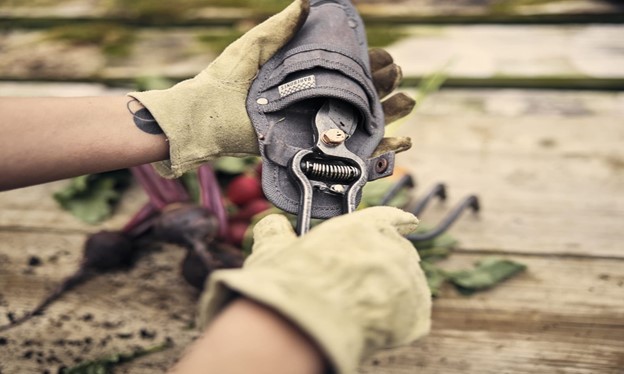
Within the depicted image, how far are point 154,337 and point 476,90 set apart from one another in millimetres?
2008

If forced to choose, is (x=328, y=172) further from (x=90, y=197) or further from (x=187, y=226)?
(x=90, y=197)

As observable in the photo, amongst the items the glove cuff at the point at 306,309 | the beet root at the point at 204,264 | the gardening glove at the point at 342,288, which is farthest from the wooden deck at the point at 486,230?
the glove cuff at the point at 306,309

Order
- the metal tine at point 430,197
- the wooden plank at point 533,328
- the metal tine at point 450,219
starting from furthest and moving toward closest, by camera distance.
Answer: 1. the metal tine at point 430,197
2. the metal tine at point 450,219
3. the wooden plank at point 533,328

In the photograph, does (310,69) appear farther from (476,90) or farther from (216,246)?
(476,90)

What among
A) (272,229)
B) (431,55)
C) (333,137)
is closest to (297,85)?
(333,137)

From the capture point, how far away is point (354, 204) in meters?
1.44

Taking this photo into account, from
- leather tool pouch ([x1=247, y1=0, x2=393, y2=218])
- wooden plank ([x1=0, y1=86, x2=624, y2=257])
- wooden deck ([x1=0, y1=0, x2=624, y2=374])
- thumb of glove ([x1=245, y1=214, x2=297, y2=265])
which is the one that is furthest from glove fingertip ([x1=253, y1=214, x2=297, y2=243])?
wooden plank ([x1=0, y1=86, x2=624, y2=257])

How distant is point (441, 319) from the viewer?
183 cm

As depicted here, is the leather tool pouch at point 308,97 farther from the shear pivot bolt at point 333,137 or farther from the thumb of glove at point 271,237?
the thumb of glove at point 271,237

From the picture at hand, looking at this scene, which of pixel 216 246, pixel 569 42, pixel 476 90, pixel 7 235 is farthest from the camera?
pixel 569 42

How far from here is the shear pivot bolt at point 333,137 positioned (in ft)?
4.96

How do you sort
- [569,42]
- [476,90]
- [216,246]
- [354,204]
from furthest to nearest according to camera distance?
[569,42], [476,90], [216,246], [354,204]

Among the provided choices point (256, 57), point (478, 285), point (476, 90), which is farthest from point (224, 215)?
point (476, 90)

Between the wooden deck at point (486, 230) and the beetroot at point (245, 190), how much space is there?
0.31 m
